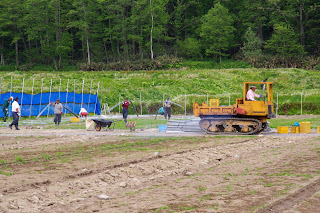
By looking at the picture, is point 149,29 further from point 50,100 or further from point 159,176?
point 159,176

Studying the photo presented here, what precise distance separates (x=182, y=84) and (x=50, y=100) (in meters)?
20.8

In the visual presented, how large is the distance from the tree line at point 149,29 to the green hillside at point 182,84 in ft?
40.3

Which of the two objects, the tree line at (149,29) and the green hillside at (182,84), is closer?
the green hillside at (182,84)

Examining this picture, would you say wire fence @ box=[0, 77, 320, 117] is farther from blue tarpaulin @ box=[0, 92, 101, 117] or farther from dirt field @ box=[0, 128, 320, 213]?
dirt field @ box=[0, 128, 320, 213]

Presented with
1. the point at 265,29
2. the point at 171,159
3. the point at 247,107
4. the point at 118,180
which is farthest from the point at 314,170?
the point at 265,29

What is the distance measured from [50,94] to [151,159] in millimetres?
22847

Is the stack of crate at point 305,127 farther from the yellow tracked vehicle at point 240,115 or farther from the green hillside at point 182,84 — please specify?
the green hillside at point 182,84

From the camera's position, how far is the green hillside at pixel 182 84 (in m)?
42.9

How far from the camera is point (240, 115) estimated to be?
2255 centimetres

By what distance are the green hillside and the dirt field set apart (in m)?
23.1

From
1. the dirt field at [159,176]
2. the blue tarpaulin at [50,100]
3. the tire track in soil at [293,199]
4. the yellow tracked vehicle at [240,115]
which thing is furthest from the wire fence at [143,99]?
the tire track in soil at [293,199]

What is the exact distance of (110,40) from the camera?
8050 centimetres

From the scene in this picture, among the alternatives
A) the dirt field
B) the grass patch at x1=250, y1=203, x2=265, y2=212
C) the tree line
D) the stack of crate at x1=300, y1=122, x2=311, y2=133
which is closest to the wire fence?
the stack of crate at x1=300, y1=122, x2=311, y2=133

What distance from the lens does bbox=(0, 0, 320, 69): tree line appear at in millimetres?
73125
